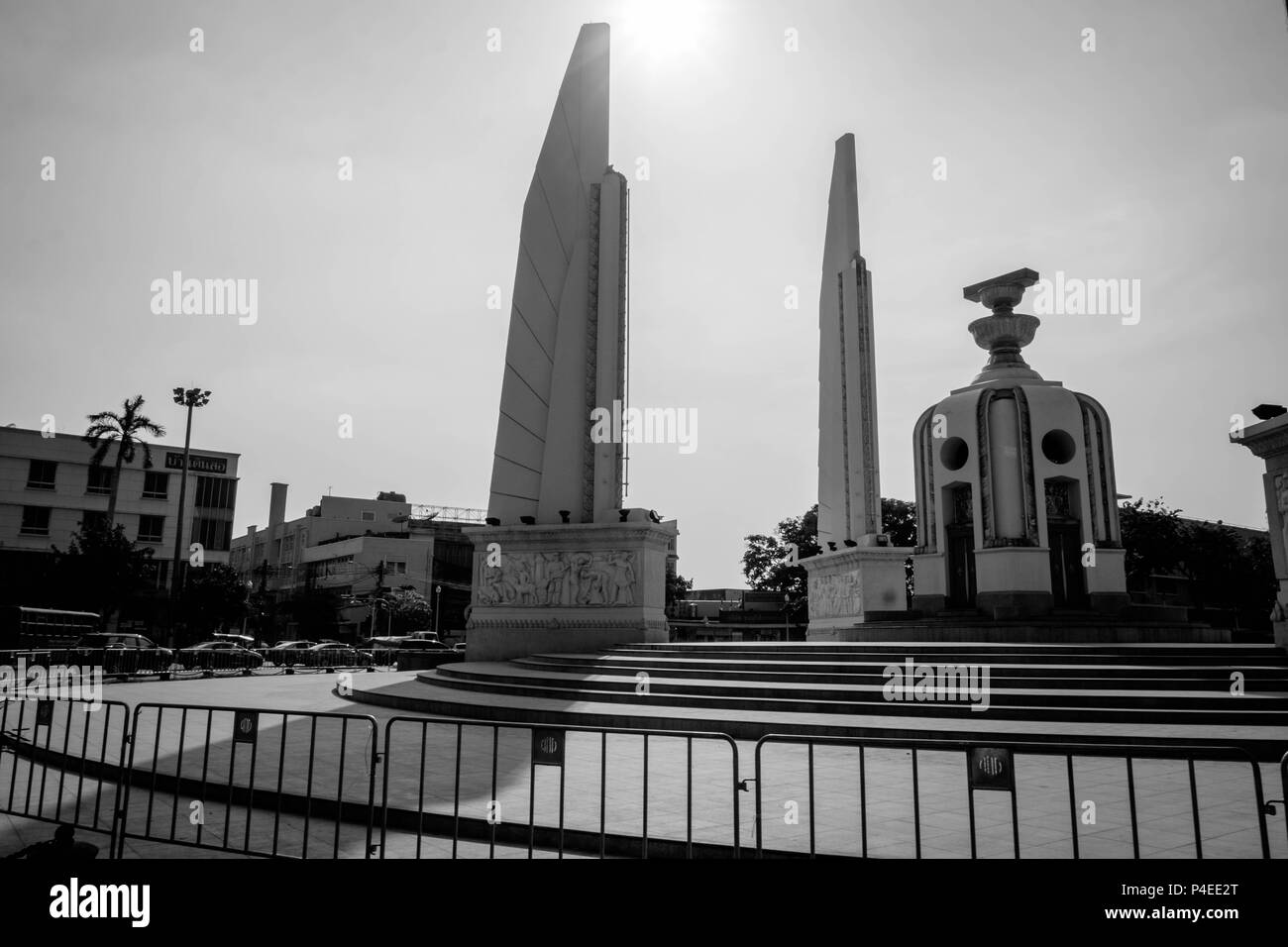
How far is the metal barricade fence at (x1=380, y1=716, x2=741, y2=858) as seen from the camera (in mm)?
4508

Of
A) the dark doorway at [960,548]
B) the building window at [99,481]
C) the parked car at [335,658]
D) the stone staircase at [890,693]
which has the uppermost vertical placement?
the building window at [99,481]

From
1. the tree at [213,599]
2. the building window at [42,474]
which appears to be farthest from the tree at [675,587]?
the building window at [42,474]

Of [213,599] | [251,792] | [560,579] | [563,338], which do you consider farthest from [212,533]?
[251,792]

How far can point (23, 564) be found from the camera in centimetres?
4369

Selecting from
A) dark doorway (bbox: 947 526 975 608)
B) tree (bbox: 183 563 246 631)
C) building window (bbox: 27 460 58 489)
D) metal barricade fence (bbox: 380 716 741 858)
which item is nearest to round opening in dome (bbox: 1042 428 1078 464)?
dark doorway (bbox: 947 526 975 608)

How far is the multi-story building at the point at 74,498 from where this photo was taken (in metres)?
44.1

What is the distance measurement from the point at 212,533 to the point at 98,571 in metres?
21.3

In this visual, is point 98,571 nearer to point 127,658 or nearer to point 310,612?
point 127,658

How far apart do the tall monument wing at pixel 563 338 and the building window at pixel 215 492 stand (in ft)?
132

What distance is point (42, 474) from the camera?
45438mm

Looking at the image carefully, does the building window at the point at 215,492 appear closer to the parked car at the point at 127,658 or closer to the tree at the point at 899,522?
the parked car at the point at 127,658

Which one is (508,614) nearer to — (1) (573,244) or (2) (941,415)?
(1) (573,244)
